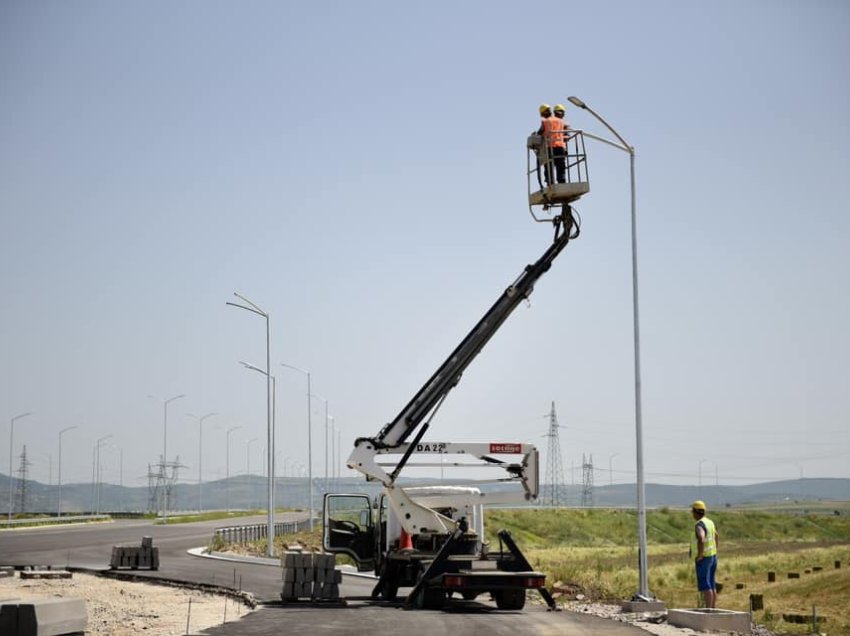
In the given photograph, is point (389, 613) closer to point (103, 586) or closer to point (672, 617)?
point (672, 617)

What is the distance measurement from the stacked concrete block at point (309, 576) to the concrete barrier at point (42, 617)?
25.0ft

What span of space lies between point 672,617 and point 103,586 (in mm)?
15493

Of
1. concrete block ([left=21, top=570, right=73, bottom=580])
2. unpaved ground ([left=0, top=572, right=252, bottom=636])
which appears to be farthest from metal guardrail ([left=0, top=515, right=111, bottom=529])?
unpaved ground ([left=0, top=572, right=252, bottom=636])

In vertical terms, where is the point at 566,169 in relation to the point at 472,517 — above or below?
above

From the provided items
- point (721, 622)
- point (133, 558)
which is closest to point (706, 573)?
point (721, 622)

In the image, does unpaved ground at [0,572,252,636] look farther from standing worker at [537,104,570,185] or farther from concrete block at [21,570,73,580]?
standing worker at [537,104,570,185]

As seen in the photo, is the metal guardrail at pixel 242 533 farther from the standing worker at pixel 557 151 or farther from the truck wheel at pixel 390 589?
the standing worker at pixel 557 151

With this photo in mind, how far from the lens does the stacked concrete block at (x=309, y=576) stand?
2423 centimetres

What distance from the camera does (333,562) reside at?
24.4 metres

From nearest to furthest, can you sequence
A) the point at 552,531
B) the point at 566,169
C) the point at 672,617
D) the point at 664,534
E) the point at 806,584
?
the point at 672,617
the point at 566,169
the point at 806,584
the point at 552,531
the point at 664,534

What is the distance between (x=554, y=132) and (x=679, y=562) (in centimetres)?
2898

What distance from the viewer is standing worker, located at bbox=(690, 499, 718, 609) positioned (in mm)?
19344

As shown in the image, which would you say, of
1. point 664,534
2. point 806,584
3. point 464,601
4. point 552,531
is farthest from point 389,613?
point 664,534

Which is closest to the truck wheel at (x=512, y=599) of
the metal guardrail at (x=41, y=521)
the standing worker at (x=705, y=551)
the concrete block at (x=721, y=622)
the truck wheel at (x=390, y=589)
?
the truck wheel at (x=390, y=589)
